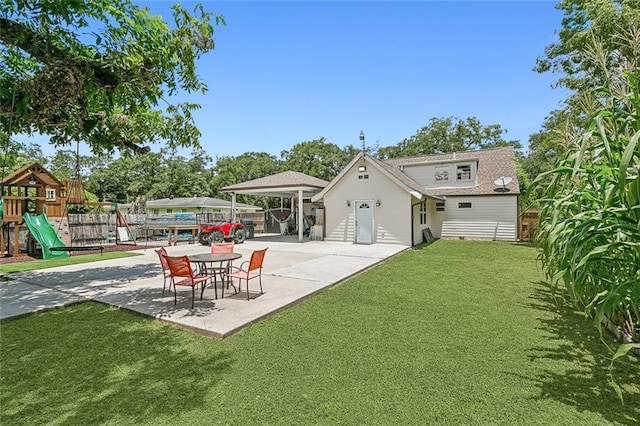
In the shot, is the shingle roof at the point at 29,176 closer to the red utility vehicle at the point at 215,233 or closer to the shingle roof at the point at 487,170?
the red utility vehicle at the point at 215,233

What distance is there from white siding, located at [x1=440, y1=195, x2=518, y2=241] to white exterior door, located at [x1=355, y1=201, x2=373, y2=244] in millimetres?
5093

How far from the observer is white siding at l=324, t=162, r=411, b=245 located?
583 inches

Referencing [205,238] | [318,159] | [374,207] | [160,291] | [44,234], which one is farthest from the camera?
[318,159]

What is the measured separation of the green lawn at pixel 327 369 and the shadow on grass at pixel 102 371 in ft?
0.05

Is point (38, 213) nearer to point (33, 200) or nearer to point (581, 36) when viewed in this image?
point (33, 200)

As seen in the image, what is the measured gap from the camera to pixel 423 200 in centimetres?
1583

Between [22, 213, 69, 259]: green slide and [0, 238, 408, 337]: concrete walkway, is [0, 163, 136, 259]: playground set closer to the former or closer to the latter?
[22, 213, 69, 259]: green slide

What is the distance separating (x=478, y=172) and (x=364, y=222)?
8.18 metres

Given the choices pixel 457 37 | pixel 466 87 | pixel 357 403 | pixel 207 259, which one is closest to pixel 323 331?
pixel 357 403

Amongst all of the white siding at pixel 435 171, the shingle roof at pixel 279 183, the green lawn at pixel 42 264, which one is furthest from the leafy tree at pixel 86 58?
the white siding at pixel 435 171

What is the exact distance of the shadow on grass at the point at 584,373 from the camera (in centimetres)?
266

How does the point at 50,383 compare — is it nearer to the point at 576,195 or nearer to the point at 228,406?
the point at 228,406

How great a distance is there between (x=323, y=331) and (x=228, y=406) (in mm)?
1911

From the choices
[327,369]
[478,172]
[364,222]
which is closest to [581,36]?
[478,172]
